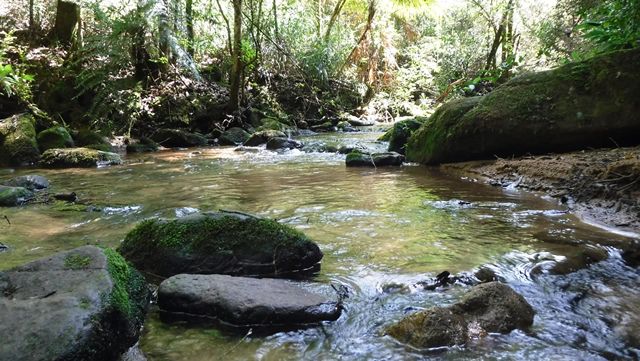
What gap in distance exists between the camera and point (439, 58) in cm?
2553

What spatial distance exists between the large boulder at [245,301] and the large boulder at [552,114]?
17.4ft

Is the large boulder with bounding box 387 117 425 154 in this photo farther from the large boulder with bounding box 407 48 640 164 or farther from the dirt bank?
the dirt bank

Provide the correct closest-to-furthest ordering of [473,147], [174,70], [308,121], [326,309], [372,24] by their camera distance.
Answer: [326,309]
[473,147]
[174,70]
[308,121]
[372,24]

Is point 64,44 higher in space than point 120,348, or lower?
higher

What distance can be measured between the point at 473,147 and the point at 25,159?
9183 mm

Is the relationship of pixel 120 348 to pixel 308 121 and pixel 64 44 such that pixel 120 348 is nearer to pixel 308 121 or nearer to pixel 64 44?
pixel 64 44

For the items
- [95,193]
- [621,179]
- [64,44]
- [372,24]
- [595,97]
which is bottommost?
[95,193]

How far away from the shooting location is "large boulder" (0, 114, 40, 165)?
1029 cm

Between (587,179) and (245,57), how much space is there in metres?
11.7

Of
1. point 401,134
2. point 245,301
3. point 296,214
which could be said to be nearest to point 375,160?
point 401,134

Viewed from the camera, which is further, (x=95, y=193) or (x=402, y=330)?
(x=95, y=193)

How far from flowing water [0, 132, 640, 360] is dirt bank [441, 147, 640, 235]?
0.27 metres

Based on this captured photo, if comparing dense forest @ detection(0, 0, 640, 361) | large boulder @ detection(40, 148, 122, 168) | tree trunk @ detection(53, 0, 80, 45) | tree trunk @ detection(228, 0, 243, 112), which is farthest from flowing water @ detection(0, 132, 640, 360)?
tree trunk @ detection(53, 0, 80, 45)

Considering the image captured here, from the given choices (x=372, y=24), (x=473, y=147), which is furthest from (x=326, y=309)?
(x=372, y=24)
